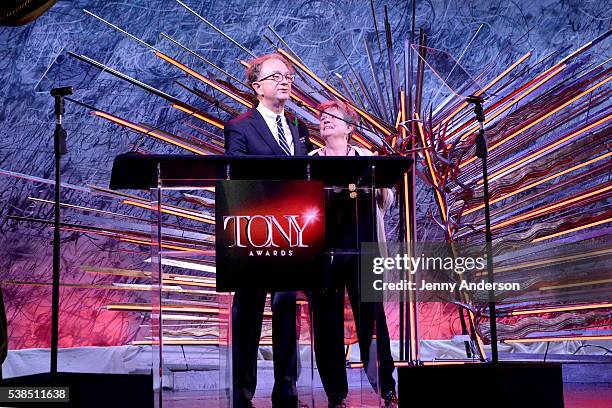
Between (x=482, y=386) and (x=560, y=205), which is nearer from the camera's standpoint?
(x=482, y=386)

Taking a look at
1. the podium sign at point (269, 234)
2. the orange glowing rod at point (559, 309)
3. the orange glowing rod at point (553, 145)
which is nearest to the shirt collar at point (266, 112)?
the podium sign at point (269, 234)

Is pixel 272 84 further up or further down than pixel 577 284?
further up

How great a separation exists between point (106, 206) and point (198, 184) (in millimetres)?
2432

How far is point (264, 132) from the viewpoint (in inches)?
110

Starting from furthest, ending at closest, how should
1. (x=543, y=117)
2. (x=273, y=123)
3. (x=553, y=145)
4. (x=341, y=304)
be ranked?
(x=543, y=117) < (x=553, y=145) < (x=273, y=123) < (x=341, y=304)

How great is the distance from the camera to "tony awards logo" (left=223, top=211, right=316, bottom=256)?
238 centimetres

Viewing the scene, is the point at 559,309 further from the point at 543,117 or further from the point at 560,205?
the point at 543,117

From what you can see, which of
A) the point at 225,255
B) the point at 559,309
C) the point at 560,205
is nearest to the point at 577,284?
the point at 559,309

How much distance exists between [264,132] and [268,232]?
1.70 ft

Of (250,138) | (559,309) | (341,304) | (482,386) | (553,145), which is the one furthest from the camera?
(553,145)

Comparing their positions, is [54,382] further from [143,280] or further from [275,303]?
[143,280]

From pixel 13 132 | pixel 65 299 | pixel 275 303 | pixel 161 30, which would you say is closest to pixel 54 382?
pixel 275 303

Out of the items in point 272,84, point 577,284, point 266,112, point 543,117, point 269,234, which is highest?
point 543,117

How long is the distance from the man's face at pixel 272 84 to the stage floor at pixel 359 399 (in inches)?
43.9
